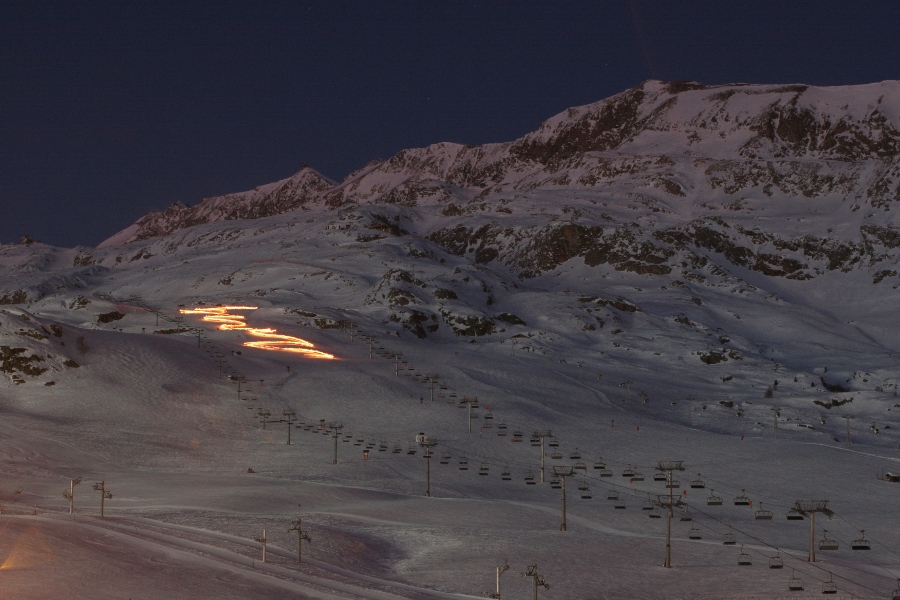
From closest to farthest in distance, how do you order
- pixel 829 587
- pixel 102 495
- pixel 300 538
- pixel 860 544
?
pixel 829 587
pixel 300 538
pixel 102 495
pixel 860 544

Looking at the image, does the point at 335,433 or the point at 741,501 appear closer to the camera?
the point at 741,501

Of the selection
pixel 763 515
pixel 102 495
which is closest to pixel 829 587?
pixel 763 515

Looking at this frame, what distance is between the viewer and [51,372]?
14988 centimetres

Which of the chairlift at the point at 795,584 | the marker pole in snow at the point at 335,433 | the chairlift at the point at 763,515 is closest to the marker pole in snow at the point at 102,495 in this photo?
the marker pole in snow at the point at 335,433

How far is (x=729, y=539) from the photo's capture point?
8038 centimetres

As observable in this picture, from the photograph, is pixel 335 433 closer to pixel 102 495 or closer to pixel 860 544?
pixel 102 495

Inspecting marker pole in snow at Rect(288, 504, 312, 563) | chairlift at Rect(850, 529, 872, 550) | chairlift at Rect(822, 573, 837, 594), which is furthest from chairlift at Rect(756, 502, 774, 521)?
marker pole in snow at Rect(288, 504, 312, 563)

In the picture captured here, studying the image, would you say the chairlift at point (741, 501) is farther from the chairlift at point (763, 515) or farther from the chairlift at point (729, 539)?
the chairlift at point (729, 539)

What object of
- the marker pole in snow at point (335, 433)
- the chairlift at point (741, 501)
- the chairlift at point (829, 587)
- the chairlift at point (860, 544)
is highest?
the marker pole in snow at point (335, 433)

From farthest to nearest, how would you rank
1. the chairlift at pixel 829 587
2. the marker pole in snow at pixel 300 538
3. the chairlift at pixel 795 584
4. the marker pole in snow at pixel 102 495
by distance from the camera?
the marker pole in snow at pixel 102 495, the marker pole in snow at pixel 300 538, the chairlift at pixel 795 584, the chairlift at pixel 829 587

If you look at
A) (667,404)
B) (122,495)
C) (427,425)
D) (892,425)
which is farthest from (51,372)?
(892,425)

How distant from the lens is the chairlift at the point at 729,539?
Result: 77.8 meters

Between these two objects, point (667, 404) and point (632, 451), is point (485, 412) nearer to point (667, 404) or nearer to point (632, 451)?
point (632, 451)

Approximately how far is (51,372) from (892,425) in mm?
136512
